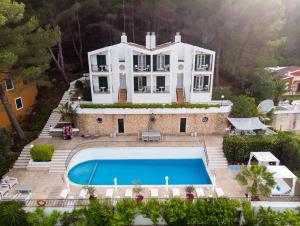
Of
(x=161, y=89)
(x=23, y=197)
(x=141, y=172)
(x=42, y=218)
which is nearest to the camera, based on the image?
(x=42, y=218)

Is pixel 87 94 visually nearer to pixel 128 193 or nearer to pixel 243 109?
pixel 128 193

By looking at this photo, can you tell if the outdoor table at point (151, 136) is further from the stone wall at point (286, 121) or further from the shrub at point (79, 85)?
the stone wall at point (286, 121)

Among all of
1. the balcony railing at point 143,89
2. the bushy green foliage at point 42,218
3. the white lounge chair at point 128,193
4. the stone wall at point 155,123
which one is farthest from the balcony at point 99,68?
the bushy green foliage at point 42,218

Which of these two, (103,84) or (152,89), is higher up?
(103,84)

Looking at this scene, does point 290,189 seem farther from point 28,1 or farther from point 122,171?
point 28,1

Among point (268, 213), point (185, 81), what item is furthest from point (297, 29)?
point (268, 213)

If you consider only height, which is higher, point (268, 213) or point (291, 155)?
point (291, 155)

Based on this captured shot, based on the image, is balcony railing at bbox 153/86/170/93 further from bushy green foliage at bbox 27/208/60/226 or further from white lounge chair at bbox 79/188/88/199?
bushy green foliage at bbox 27/208/60/226

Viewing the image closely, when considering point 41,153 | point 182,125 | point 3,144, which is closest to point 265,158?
point 182,125
